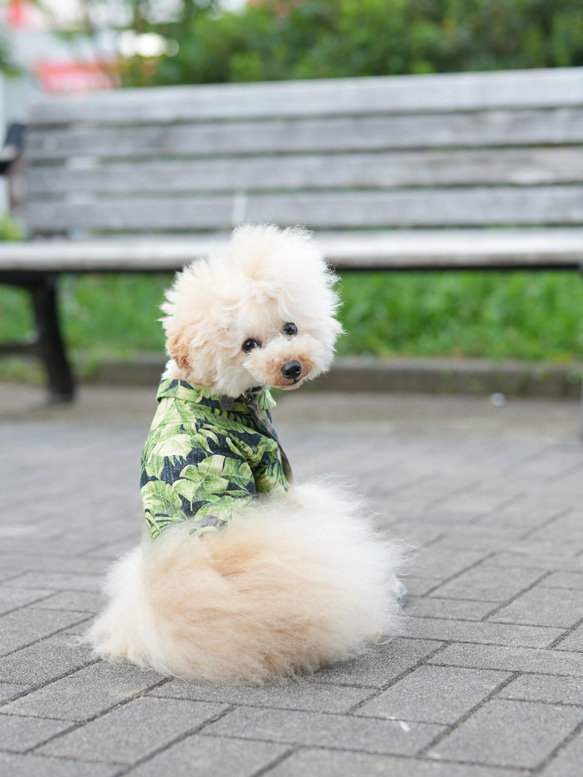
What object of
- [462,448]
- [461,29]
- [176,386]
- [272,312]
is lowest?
[462,448]

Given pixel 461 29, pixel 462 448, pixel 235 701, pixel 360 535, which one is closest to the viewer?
pixel 235 701

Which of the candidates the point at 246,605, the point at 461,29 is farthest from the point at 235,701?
the point at 461,29

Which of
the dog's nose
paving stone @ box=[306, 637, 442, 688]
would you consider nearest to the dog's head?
the dog's nose

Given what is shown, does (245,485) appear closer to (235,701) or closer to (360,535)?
(360,535)

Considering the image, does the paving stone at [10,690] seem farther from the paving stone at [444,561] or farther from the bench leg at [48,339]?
the bench leg at [48,339]

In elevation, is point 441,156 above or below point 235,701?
above

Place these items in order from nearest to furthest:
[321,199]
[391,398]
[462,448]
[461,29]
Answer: [462,448]
[321,199]
[391,398]
[461,29]

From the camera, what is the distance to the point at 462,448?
4684 mm

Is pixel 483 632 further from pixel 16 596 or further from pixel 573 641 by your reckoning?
pixel 16 596

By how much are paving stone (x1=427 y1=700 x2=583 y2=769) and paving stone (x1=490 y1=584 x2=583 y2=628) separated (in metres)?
0.52

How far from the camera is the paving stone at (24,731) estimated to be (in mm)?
1873

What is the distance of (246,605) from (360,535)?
1.24ft

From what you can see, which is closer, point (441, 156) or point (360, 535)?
point (360, 535)

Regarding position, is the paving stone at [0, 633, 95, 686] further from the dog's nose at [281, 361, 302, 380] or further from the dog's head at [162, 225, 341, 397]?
the dog's nose at [281, 361, 302, 380]
